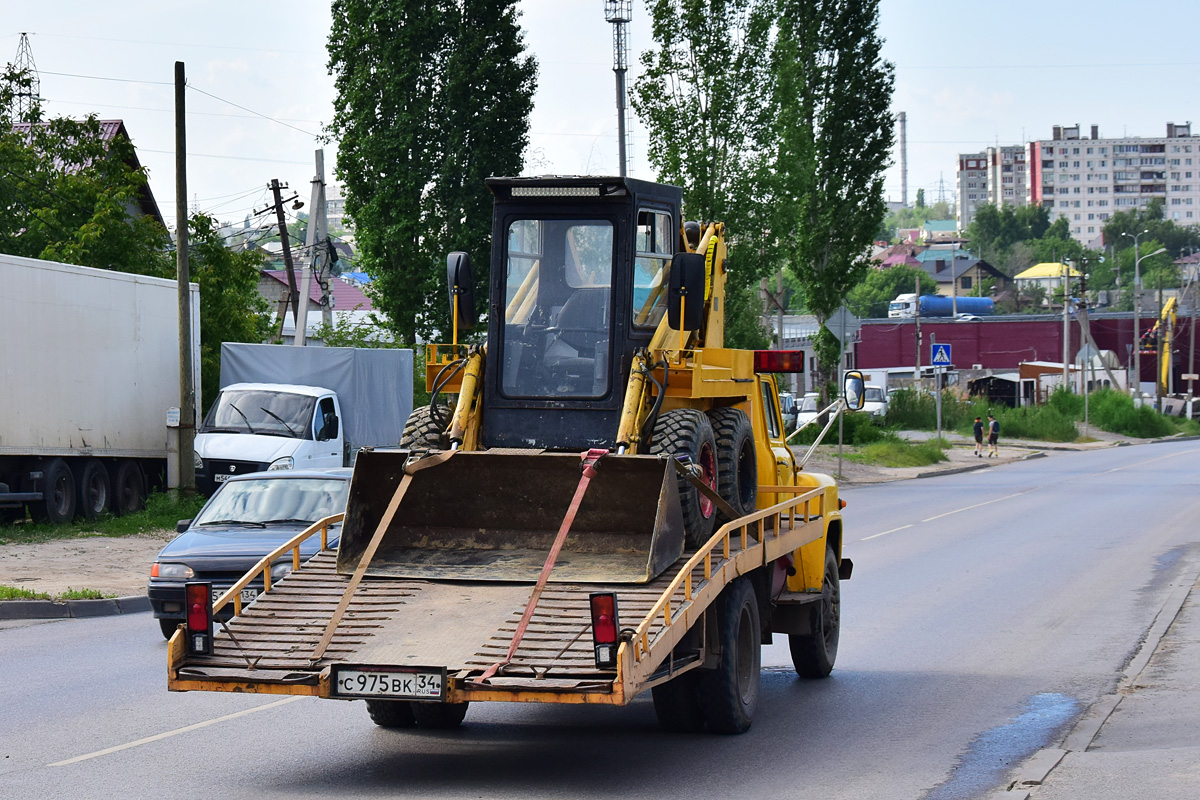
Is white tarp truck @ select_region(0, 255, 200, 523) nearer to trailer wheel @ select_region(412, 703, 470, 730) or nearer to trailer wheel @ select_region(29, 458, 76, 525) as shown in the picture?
trailer wheel @ select_region(29, 458, 76, 525)

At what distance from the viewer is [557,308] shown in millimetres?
9648

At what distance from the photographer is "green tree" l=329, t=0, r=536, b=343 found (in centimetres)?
3278

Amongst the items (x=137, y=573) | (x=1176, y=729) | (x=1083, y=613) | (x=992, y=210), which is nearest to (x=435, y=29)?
(x=137, y=573)

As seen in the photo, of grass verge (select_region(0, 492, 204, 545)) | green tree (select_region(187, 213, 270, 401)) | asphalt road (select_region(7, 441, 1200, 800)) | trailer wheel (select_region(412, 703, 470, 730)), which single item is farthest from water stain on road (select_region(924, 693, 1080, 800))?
green tree (select_region(187, 213, 270, 401))

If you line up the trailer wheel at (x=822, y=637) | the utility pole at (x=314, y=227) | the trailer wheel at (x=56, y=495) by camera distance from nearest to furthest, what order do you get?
the trailer wheel at (x=822, y=637) → the trailer wheel at (x=56, y=495) → the utility pole at (x=314, y=227)

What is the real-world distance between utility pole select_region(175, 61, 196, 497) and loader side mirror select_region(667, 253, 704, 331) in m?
16.4

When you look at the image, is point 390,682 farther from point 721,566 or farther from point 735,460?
point 735,460

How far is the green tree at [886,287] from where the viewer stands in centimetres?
15038

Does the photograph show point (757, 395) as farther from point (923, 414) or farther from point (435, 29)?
point (923, 414)

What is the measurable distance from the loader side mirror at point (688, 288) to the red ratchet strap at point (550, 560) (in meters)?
1.55

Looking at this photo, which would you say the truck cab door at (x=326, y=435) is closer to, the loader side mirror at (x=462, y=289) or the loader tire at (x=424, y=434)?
the loader side mirror at (x=462, y=289)

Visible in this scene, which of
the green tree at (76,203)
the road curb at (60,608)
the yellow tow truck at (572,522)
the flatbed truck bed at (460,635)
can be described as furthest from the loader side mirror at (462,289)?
the green tree at (76,203)

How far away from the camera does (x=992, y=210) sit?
642 ft

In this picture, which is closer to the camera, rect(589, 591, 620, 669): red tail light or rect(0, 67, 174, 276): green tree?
rect(589, 591, 620, 669): red tail light
